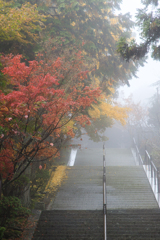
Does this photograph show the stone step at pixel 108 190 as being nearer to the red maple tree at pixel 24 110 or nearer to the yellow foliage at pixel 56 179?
the yellow foliage at pixel 56 179

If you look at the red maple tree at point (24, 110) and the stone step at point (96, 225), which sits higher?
the red maple tree at point (24, 110)

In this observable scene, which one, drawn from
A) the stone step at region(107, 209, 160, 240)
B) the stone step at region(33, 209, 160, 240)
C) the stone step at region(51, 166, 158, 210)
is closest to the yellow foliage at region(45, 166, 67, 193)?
the stone step at region(51, 166, 158, 210)

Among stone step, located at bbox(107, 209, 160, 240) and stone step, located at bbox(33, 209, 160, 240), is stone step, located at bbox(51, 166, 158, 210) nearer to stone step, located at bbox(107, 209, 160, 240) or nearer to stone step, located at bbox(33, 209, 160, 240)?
stone step, located at bbox(107, 209, 160, 240)

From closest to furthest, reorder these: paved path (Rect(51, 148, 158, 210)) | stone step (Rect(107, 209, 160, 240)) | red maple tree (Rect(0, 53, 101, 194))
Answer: red maple tree (Rect(0, 53, 101, 194)) → stone step (Rect(107, 209, 160, 240)) → paved path (Rect(51, 148, 158, 210))

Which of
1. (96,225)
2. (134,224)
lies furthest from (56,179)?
(134,224)

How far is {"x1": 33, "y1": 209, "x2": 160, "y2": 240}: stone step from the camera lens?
254 inches

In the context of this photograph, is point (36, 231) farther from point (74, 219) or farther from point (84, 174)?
point (84, 174)

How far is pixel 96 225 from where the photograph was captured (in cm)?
693

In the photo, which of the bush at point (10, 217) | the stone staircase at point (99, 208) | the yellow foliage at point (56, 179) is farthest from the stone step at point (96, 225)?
the yellow foliage at point (56, 179)

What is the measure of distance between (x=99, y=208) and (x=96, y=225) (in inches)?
55.3

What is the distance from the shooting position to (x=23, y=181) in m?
7.65

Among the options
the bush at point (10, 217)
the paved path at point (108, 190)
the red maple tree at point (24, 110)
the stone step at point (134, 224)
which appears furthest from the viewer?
the paved path at point (108, 190)

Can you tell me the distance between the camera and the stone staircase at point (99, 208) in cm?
659

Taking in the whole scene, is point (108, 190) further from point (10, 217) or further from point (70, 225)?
point (10, 217)
